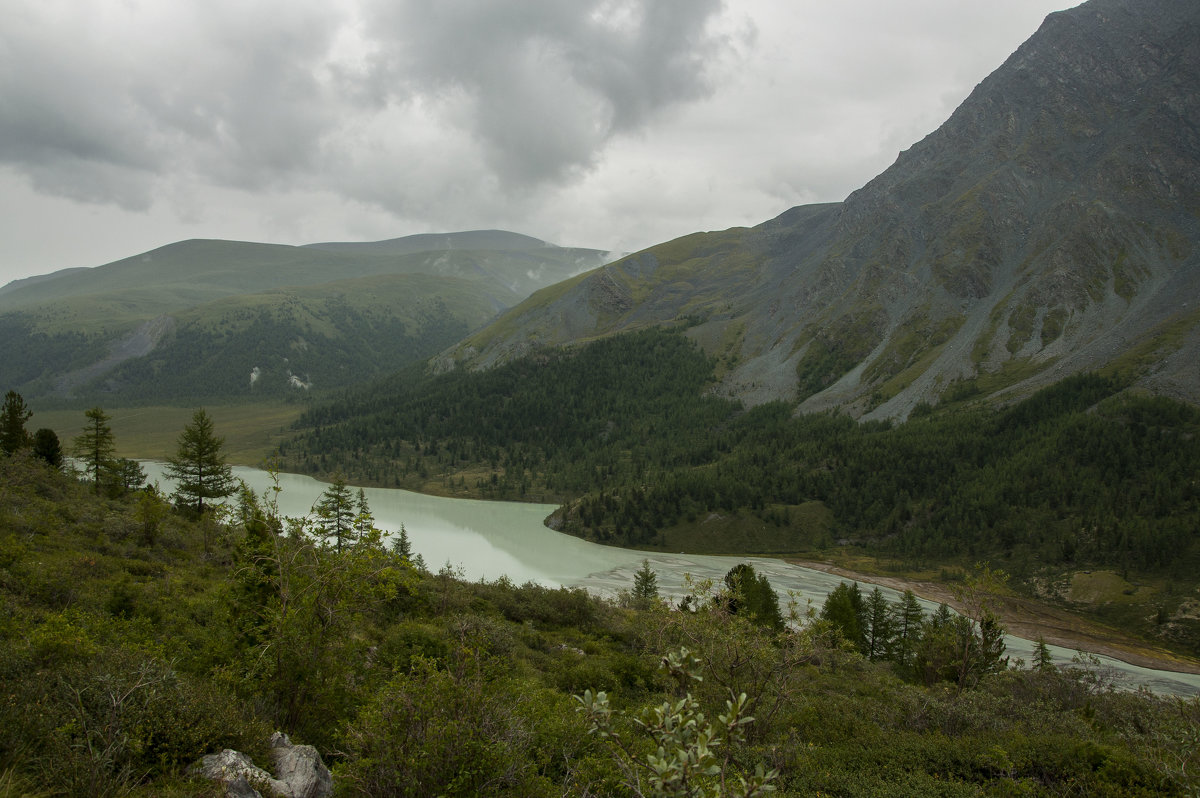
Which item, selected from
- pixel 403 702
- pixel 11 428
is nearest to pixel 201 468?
pixel 11 428

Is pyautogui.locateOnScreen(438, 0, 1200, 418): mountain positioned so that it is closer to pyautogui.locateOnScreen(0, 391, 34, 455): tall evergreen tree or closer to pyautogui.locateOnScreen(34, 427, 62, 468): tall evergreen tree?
pyautogui.locateOnScreen(34, 427, 62, 468): tall evergreen tree

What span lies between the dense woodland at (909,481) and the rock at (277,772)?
85.0m

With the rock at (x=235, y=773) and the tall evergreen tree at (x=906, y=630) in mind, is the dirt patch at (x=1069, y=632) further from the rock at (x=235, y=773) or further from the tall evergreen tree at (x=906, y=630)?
the rock at (x=235, y=773)

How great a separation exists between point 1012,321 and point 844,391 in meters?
41.8

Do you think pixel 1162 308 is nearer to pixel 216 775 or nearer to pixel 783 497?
pixel 783 497

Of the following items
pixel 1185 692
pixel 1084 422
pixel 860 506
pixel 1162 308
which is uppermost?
pixel 1162 308

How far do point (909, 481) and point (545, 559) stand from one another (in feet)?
214

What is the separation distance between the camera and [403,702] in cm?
938

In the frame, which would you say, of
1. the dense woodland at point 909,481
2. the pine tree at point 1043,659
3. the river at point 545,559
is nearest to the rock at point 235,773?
the pine tree at point 1043,659

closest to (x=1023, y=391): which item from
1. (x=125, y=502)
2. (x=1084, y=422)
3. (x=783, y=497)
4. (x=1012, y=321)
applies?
(x=1084, y=422)

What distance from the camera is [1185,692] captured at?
164ft

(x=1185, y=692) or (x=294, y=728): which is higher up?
(x=294, y=728)

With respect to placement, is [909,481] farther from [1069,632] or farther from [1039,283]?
[1039,283]

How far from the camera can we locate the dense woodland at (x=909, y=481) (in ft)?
268
